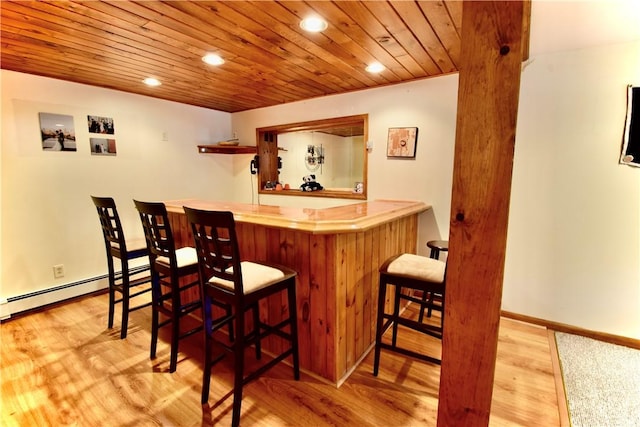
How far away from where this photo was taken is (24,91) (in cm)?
267

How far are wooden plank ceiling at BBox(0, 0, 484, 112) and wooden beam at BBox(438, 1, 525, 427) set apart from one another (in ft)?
2.65

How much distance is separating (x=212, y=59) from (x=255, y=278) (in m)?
1.76

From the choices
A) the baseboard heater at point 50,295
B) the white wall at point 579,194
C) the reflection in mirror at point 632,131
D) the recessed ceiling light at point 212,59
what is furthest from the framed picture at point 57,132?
the reflection in mirror at point 632,131

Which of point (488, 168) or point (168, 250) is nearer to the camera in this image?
point (488, 168)

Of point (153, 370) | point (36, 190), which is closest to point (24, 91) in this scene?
point (36, 190)

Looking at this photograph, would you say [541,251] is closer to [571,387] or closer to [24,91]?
[571,387]

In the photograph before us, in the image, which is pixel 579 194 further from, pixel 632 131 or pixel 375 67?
pixel 375 67

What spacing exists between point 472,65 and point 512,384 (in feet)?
6.18

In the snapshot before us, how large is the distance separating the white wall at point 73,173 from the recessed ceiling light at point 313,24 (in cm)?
255

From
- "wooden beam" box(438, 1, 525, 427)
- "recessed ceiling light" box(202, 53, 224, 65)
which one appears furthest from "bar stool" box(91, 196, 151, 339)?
"wooden beam" box(438, 1, 525, 427)

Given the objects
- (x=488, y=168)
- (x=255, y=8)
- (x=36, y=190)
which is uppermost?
(x=255, y=8)

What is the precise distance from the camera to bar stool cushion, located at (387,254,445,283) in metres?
1.73

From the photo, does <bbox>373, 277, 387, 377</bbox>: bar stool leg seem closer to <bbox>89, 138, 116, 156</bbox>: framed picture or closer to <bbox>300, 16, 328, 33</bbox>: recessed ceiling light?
<bbox>300, 16, 328, 33</bbox>: recessed ceiling light

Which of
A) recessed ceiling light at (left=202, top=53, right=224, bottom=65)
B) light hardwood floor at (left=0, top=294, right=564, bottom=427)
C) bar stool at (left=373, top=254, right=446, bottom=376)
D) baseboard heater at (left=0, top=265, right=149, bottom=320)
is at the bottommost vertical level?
light hardwood floor at (left=0, top=294, right=564, bottom=427)
